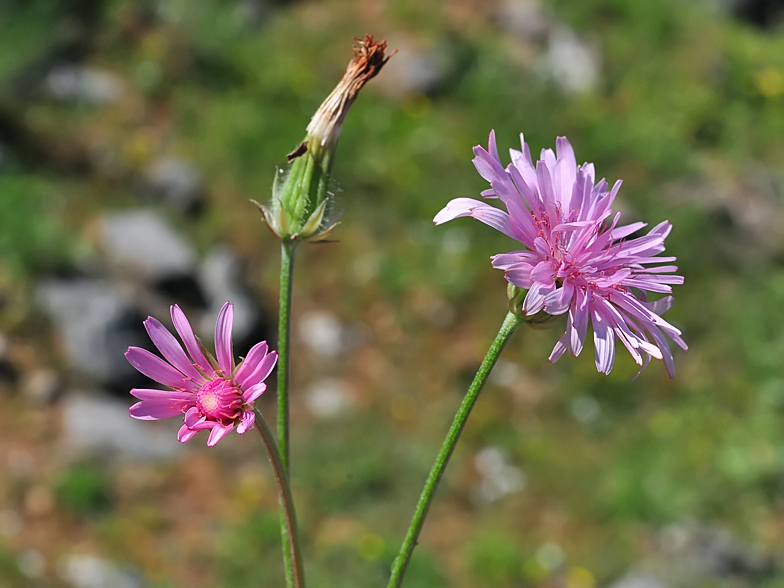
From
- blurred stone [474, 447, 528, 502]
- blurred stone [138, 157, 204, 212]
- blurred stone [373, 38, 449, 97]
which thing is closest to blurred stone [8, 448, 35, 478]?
blurred stone [138, 157, 204, 212]

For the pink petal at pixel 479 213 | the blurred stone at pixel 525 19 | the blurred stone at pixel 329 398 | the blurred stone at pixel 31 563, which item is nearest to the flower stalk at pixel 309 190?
the pink petal at pixel 479 213

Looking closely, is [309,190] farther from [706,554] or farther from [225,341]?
[706,554]

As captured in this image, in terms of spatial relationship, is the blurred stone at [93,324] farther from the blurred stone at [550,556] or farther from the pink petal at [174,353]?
the pink petal at [174,353]

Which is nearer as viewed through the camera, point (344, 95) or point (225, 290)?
point (344, 95)

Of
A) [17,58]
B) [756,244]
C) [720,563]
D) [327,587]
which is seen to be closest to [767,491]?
[720,563]

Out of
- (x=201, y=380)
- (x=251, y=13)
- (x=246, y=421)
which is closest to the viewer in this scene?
(x=246, y=421)

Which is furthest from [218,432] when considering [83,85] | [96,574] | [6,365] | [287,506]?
[83,85]
